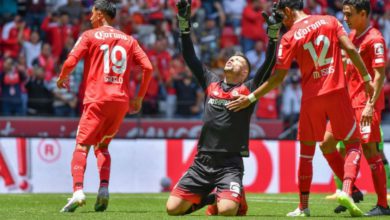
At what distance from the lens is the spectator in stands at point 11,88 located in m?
20.3

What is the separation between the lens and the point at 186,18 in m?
10.7

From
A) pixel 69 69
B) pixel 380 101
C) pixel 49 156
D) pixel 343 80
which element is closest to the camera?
pixel 343 80

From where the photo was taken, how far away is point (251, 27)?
80.5 ft

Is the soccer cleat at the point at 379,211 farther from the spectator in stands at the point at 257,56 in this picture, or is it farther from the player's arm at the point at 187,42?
the spectator in stands at the point at 257,56

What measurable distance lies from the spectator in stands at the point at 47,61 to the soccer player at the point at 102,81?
10.00m

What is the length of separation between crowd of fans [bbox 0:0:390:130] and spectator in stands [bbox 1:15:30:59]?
2 centimetres

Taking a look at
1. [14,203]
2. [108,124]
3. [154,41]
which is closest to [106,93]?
[108,124]

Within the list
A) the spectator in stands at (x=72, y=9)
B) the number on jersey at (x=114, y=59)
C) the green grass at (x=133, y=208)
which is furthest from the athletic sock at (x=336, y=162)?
the spectator in stands at (x=72, y=9)

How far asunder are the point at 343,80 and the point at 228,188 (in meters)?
1.66

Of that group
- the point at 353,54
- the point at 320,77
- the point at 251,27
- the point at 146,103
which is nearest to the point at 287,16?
the point at 320,77

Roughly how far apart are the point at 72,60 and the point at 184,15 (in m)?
1.41

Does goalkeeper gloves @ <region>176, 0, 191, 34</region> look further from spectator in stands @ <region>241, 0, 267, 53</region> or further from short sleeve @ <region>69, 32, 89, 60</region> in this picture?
spectator in stands @ <region>241, 0, 267, 53</region>

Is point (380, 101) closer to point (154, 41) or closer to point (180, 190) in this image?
point (180, 190)

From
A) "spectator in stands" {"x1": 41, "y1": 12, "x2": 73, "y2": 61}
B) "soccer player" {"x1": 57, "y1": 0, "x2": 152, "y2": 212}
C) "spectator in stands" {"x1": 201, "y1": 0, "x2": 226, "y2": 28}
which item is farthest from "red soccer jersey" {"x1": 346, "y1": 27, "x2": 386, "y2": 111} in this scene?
"spectator in stands" {"x1": 201, "y1": 0, "x2": 226, "y2": 28}
